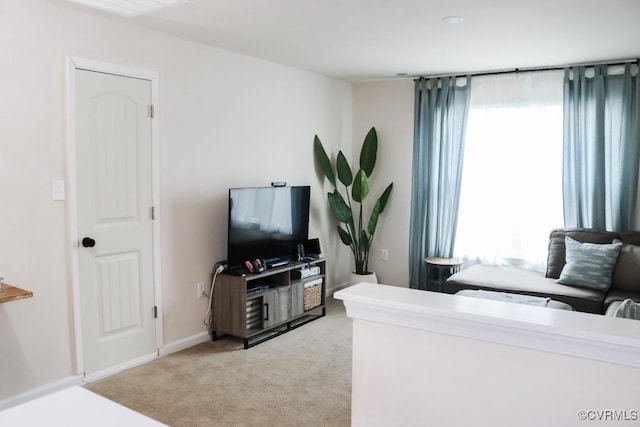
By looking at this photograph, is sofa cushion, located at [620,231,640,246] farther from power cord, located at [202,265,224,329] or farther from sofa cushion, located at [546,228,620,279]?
power cord, located at [202,265,224,329]

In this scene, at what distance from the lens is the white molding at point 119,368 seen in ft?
10.7

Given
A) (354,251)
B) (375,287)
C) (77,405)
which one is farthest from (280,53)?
(77,405)

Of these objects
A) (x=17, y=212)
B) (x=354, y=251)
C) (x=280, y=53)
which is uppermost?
(x=280, y=53)

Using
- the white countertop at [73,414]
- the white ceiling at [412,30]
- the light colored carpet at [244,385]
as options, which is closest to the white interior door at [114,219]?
the light colored carpet at [244,385]

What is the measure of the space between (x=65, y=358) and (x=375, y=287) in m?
2.37

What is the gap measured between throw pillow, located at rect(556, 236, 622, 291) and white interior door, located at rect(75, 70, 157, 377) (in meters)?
3.38

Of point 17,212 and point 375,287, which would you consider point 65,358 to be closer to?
point 17,212

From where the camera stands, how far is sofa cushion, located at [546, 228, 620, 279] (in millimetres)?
4441

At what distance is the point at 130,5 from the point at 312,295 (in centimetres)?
288

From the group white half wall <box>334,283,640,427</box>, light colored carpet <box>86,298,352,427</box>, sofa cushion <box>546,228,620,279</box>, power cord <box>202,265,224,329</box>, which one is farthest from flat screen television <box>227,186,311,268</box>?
white half wall <box>334,283,640,427</box>

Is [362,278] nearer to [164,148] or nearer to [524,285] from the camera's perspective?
[524,285]

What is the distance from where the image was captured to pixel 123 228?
345 centimetres

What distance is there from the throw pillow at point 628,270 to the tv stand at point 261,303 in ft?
8.45

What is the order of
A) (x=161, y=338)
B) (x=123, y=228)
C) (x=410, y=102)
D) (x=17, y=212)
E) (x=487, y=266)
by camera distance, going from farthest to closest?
1. (x=410, y=102)
2. (x=487, y=266)
3. (x=161, y=338)
4. (x=123, y=228)
5. (x=17, y=212)
